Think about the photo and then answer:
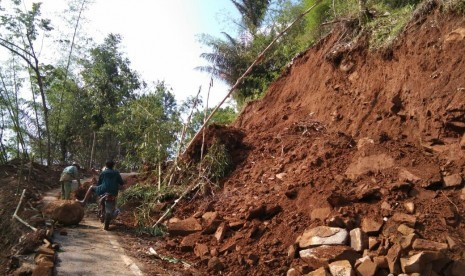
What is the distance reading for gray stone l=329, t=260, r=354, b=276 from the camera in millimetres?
5000

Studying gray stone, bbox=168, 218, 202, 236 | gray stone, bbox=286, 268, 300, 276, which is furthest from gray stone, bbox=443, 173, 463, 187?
gray stone, bbox=168, 218, 202, 236

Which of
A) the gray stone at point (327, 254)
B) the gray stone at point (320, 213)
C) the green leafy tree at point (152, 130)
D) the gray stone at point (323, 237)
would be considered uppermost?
the green leafy tree at point (152, 130)

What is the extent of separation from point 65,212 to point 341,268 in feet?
17.0

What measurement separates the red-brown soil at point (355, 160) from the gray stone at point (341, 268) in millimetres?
437

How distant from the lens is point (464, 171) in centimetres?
609

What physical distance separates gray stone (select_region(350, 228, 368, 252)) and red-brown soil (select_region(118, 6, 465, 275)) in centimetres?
21

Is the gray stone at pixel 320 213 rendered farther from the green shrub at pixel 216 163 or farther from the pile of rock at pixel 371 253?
the green shrub at pixel 216 163

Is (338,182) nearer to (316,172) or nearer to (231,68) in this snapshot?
(316,172)

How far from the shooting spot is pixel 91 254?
6.41m

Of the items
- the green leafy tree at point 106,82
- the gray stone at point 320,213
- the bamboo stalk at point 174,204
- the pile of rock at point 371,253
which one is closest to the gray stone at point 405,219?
the pile of rock at point 371,253

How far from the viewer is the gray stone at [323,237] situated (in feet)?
18.2

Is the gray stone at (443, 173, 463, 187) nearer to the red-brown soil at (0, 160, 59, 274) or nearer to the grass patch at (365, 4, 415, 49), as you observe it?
the grass patch at (365, 4, 415, 49)

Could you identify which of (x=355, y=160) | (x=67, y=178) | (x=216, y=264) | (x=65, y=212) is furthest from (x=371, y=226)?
(x=67, y=178)

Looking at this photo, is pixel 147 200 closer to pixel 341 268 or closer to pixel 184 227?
pixel 184 227
